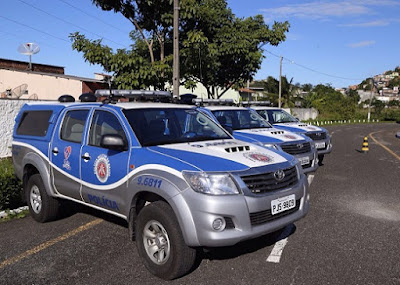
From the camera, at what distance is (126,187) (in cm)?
405

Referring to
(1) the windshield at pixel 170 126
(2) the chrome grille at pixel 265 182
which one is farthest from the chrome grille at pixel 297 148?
(2) the chrome grille at pixel 265 182

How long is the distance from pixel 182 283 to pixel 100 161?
5.66 ft

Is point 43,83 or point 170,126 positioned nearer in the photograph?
point 170,126

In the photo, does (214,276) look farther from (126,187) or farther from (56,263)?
(56,263)

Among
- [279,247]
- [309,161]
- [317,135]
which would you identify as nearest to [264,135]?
[309,161]

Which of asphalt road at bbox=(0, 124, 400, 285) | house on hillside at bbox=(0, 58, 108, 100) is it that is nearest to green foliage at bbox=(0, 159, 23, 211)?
asphalt road at bbox=(0, 124, 400, 285)

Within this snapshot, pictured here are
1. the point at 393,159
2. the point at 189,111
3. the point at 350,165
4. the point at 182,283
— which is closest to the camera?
the point at 182,283

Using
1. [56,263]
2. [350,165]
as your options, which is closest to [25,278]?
[56,263]

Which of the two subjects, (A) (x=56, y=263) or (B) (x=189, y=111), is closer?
(A) (x=56, y=263)

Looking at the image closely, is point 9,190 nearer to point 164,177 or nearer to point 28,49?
point 164,177

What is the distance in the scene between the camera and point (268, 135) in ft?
27.1

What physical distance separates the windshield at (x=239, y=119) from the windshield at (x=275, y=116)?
1.85 meters

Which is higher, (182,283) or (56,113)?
(56,113)

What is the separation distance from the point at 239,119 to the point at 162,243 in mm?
5816
